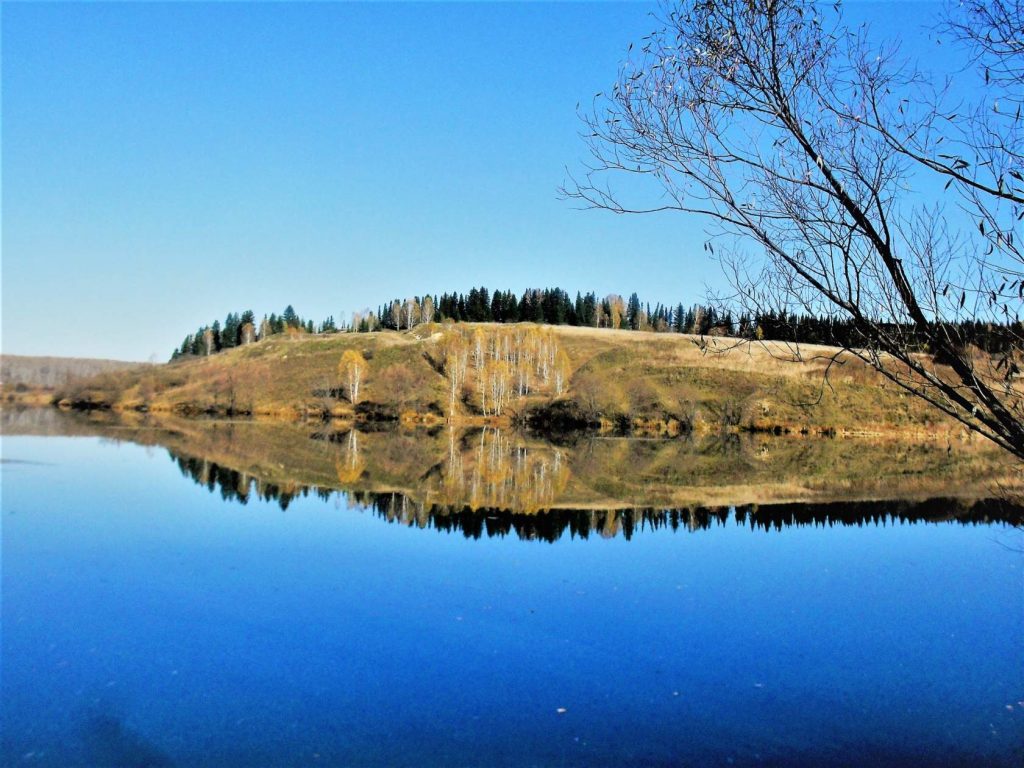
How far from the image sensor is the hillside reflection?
858 inches

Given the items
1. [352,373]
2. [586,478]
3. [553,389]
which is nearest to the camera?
[586,478]

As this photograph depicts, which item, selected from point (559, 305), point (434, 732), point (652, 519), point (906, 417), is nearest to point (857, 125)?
point (434, 732)

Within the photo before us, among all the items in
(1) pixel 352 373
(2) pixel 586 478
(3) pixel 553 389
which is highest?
(1) pixel 352 373

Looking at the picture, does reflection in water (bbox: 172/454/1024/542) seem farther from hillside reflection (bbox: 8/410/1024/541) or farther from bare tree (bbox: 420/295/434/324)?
bare tree (bbox: 420/295/434/324)

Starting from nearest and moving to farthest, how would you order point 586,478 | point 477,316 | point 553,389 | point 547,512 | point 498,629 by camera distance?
point 498,629 < point 547,512 < point 586,478 < point 553,389 < point 477,316

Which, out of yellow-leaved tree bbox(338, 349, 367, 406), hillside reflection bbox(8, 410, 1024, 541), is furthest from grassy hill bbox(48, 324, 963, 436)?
hillside reflection bbox(8, 410, 1024, 541)

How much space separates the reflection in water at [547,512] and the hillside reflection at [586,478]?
59 millimetres

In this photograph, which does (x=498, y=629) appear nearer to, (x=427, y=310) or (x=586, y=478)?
(x=586, y=478)

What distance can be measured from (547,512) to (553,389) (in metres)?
56.4

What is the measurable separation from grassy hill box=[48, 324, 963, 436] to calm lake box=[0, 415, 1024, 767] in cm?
3902

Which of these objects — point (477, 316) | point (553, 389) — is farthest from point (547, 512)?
point (477, 316)

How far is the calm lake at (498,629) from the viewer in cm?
748

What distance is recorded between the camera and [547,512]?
22094 millimetres

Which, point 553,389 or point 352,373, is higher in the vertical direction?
point 352,373
